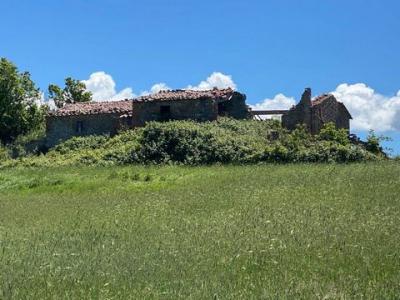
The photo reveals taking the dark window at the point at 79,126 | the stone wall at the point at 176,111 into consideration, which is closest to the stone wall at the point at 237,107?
the stone wall at the point at 176,111

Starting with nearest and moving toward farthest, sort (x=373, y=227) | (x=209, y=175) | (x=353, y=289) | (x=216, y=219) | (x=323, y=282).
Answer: (x=353, y=289) → (x=323, y=282) → (x=373, y=227) → (x=216, y=219) → (x=209, y=175)

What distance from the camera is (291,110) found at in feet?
144

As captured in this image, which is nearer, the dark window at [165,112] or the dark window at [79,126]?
the dark window at [165,112]

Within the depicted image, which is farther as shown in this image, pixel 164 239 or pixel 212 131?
pixel 212 131

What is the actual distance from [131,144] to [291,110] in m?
11.8

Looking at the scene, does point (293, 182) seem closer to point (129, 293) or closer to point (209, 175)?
point (209, 175)

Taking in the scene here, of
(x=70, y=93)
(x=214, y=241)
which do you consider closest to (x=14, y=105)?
(x=70, y=93)

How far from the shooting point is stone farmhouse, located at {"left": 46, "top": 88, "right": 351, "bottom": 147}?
44.2 m

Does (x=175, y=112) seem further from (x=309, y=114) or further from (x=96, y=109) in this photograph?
(x=309, y=114)

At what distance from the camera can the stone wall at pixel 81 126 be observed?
48.6 metres

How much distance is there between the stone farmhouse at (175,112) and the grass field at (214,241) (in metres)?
20.4

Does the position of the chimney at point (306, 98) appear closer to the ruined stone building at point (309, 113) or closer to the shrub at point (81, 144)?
the ruined stone building at point (309, 113)

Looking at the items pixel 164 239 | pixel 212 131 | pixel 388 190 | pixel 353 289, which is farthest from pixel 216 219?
pixel 212 131

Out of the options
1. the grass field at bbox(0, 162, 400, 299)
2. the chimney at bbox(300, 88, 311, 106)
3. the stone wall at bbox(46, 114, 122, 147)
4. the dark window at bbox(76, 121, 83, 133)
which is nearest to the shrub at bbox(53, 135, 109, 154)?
the stone wall at bbox(46, 114, 122, 147)
